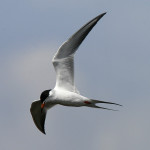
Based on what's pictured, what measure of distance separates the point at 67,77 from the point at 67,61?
0.64m

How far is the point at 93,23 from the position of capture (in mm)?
18766

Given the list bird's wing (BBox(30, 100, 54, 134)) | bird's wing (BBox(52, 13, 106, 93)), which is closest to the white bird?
bird's wing (BBox(52, 13, 106, 93))

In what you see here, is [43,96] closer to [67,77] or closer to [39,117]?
[67,77]

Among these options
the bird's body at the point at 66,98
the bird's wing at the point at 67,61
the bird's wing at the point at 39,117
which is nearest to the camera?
the bird's body at the point at 66,98

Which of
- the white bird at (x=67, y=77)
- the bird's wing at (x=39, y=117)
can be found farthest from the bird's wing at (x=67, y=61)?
the bird's wing at (x=39, y=117)

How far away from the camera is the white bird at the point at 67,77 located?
61.5ft

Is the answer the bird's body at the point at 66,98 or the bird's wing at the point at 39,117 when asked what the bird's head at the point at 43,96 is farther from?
the bird's wing at the point at 39,117

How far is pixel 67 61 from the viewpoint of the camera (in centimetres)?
1936

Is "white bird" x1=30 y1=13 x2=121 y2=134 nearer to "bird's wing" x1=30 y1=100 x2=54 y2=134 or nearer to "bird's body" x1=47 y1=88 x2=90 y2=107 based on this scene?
"bird's body" x1=47 y1=88 x2=90 y2=107

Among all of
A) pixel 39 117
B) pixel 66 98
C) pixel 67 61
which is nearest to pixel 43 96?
pixel 66 98

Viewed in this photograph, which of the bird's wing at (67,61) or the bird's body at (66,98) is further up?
the bird's wing at (67,61)

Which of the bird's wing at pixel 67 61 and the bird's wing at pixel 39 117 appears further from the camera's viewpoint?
the bird's wing at pixel 39 117

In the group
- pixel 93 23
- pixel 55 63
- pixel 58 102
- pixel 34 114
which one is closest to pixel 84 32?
pixel 93 23

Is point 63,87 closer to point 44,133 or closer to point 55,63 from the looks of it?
point 55,63
